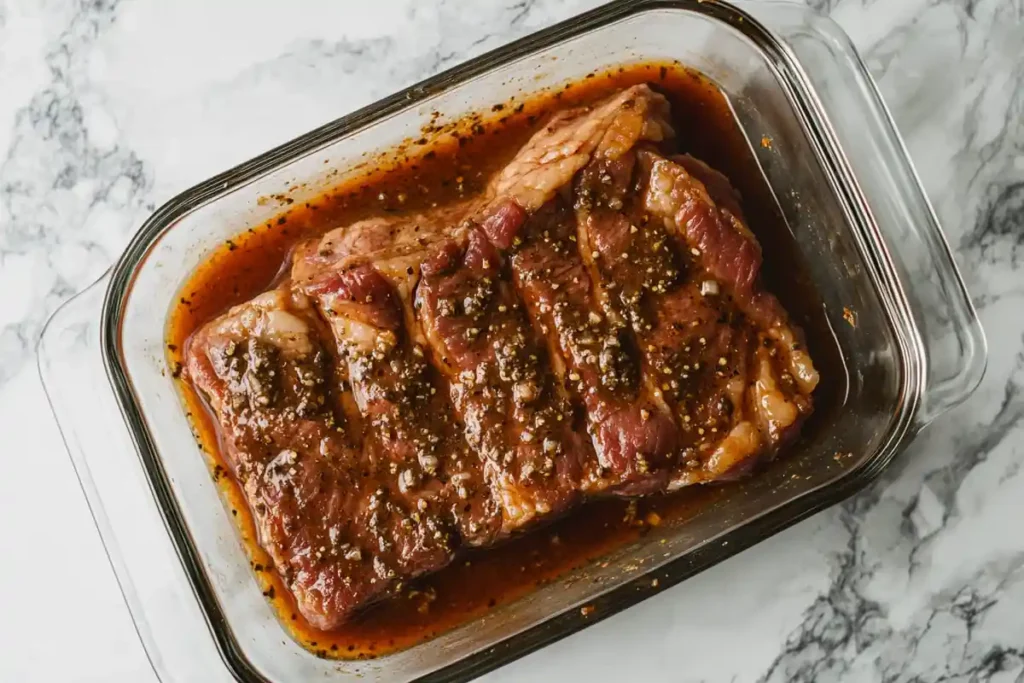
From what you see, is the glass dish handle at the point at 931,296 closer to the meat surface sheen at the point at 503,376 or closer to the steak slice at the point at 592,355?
the meat surface sheen at the point at 503,376

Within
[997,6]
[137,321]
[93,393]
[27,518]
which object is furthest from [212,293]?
[997,6]

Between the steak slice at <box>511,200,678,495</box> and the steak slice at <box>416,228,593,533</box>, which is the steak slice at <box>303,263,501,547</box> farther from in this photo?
the steak slice at <box>511,200,678,495</box>

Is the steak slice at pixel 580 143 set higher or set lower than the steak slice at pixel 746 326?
higher

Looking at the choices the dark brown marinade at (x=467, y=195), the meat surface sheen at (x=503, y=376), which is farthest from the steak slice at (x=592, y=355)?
the dark brown marinade at (x=467, y=195)

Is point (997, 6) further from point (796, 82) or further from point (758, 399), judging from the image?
point (758, 399)

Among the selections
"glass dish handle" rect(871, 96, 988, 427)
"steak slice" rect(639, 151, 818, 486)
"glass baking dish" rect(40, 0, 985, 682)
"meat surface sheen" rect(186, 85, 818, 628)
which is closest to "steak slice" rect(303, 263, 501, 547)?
"meat surface sheen" rect(186, 85, 818, 628)

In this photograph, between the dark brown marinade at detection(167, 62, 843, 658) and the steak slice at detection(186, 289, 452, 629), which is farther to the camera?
the dark brown marinade at detection(167, 62, 843, 658)

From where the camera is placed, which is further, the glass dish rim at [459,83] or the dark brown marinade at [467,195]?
the dark brown marinade at [467,195]

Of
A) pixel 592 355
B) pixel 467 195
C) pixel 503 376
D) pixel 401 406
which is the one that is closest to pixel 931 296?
pixel 592 355
